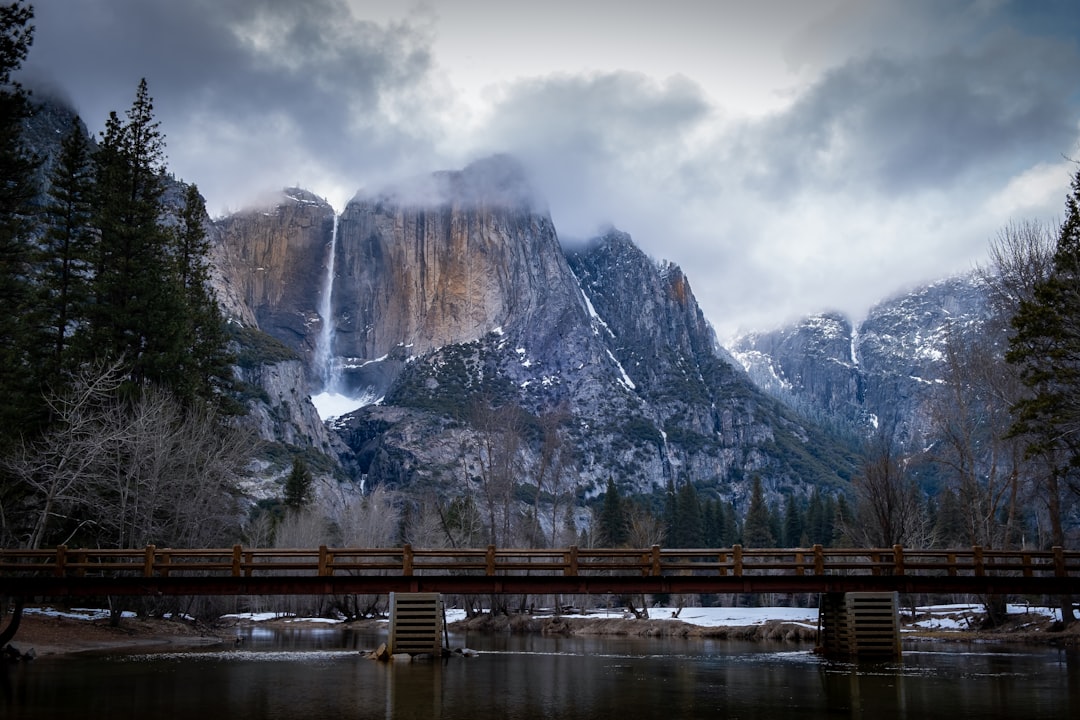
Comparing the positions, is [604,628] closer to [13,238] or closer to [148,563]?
[148,563]

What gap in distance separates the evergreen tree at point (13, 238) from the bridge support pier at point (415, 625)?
19.0 meters

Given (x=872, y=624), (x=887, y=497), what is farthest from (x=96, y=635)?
(x=887, y=497)

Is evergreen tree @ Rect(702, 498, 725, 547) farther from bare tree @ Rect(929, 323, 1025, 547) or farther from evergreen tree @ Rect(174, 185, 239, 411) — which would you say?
evergreen tree @ Rect(174, 185, 239, 411)

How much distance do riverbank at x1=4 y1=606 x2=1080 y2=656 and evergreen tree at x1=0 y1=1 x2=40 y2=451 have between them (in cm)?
877

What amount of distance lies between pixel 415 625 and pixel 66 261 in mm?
28697

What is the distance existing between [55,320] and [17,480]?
1122 centimetres

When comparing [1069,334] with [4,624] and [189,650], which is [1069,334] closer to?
[189,650]

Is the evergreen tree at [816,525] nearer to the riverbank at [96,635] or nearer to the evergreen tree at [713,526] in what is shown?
the evergreen tree at [713,526]

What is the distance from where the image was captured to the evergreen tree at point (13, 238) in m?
30.1

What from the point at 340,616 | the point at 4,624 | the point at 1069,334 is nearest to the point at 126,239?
the point at 4,624

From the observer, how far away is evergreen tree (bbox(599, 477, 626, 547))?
120m

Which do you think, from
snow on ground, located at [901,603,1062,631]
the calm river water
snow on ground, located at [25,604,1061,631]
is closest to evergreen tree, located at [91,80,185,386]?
snow on ground, located at [25,604,1061,631]

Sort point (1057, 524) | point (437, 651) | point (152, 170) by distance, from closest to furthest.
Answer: point (437, 651) → point (1057, 524) → point (152, 170)

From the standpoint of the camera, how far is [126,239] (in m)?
48.7
